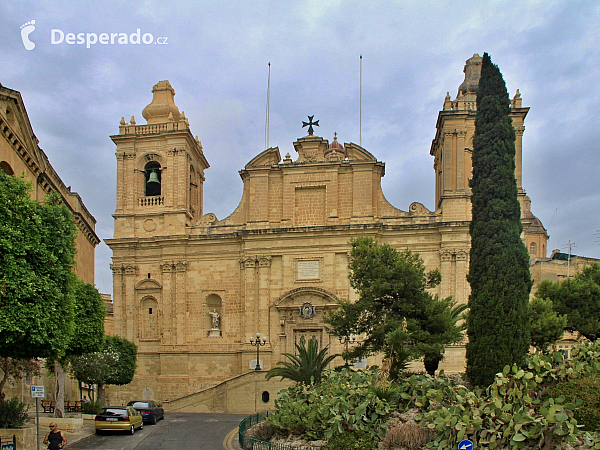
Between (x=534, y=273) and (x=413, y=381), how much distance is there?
4228 cm

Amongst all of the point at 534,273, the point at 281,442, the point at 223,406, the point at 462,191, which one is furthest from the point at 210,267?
the point at 534,273

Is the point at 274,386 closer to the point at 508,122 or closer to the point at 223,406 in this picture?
the point at 223,406

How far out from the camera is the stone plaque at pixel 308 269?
34.7 metres

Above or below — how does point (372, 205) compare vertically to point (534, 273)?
above

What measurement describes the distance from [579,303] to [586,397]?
1841 centimetres

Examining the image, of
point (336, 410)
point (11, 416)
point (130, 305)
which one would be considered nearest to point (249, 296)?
point (130, 305)

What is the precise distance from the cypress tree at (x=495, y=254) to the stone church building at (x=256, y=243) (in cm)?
1374

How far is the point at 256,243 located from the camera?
35.4 metres

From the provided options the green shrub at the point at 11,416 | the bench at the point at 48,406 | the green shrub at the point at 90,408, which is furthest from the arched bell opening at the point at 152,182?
the green shrub at the point at 11,416

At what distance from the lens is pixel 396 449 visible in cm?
1600

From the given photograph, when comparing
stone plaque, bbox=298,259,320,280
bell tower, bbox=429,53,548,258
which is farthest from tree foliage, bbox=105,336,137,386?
bell tower, bbox=429,53,548,258

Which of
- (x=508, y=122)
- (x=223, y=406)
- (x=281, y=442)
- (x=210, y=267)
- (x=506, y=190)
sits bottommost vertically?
(x=223, y=406)

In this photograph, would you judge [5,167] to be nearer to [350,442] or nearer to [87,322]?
[87,322]

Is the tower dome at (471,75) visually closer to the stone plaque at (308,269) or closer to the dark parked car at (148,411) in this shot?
the stone plaque at (308,269)
